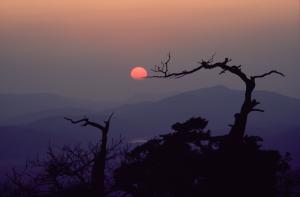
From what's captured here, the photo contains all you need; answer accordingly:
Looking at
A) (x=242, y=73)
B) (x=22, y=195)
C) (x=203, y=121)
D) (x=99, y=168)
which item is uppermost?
(x=242, y=73)

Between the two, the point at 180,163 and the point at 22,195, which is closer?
the point at 180,163

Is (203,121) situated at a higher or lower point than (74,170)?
higher

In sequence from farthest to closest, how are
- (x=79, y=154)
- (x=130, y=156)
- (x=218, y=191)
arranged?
(x=79, y=154) < (x=130, y=156) < (x=218, y=191)

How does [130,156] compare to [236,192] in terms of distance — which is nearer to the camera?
[236,192]

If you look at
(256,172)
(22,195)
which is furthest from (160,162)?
(22,195)

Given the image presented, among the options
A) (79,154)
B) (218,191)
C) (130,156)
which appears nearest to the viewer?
(218,191)

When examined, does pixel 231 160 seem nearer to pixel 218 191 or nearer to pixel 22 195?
pixel 218 191

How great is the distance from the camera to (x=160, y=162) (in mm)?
19906

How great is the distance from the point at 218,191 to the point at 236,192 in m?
0.65

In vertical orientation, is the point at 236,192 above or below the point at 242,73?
below

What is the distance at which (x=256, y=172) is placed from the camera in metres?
19.1

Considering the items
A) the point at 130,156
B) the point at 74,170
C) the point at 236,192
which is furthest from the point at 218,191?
the point at 74,170

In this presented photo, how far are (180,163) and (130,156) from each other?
2063 millimetres

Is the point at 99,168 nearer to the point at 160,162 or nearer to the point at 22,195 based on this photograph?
the point at 160,162
